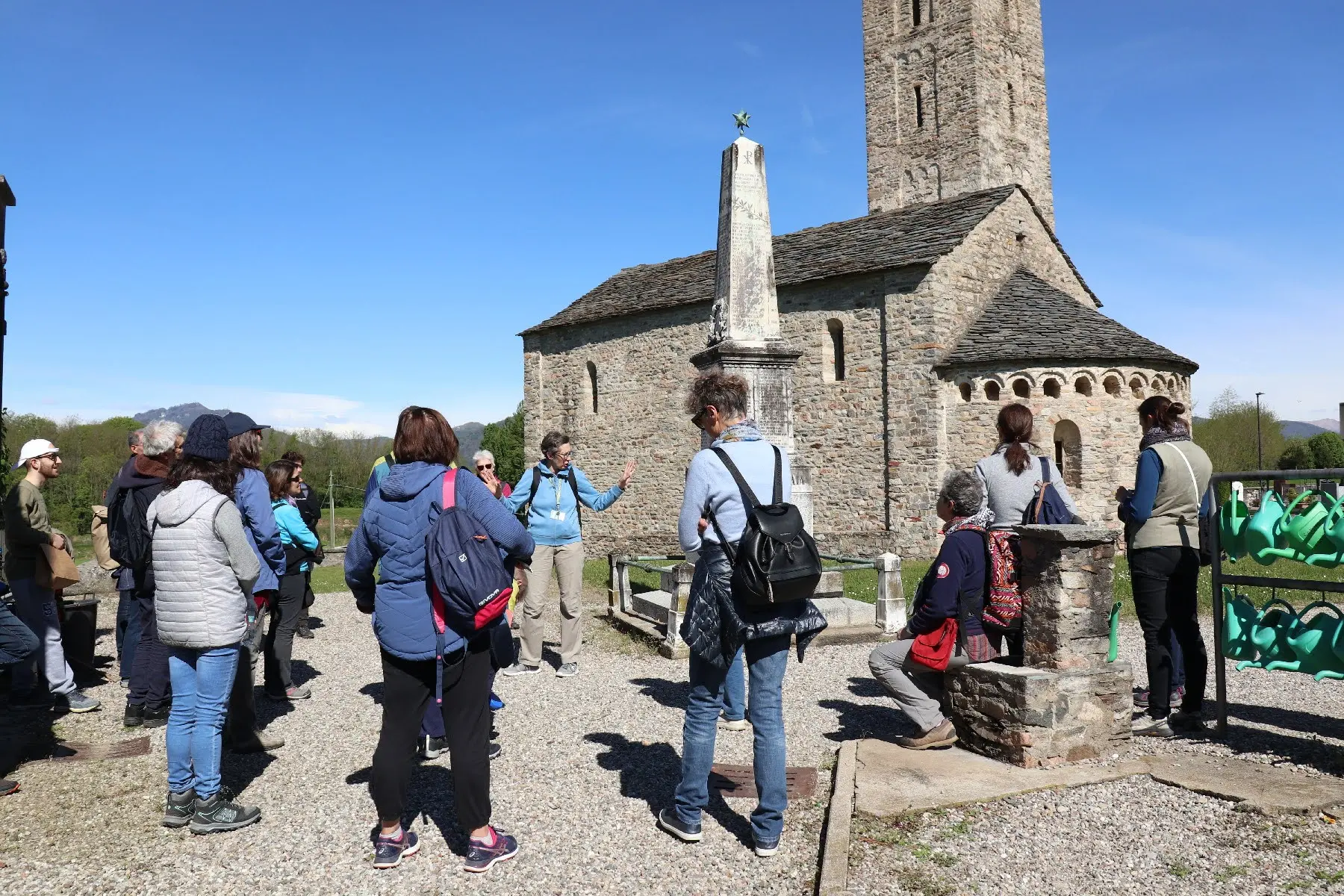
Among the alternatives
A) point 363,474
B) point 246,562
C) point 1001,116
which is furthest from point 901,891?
point 363,474

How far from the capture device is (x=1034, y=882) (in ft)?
10.7

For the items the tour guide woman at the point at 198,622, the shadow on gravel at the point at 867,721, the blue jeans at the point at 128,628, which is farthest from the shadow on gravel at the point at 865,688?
the blue jeans at the point at 128,628

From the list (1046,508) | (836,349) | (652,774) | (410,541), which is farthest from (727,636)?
(836,349)

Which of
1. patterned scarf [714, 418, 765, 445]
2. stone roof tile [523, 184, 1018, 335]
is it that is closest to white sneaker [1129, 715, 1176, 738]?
patterned scarf [714, 418, 765, 445]

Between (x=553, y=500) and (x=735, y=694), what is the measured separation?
7.81 feet

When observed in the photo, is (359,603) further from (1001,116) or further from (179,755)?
(1001,116)

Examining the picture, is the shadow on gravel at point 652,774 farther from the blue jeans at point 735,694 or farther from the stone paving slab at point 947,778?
the stone paving slab at point 947,778

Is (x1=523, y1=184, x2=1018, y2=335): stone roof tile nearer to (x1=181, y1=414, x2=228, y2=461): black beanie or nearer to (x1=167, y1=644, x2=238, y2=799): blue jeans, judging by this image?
(x1=181, y1=414, x2=228, y2=461): black beanie

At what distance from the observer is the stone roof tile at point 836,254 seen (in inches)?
739

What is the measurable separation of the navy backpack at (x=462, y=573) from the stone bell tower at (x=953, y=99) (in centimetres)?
2624

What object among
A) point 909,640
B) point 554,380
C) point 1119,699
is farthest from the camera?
point 554,380

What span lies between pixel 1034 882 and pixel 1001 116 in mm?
27980

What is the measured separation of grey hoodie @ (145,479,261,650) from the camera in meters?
3.80

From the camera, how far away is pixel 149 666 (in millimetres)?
5527
